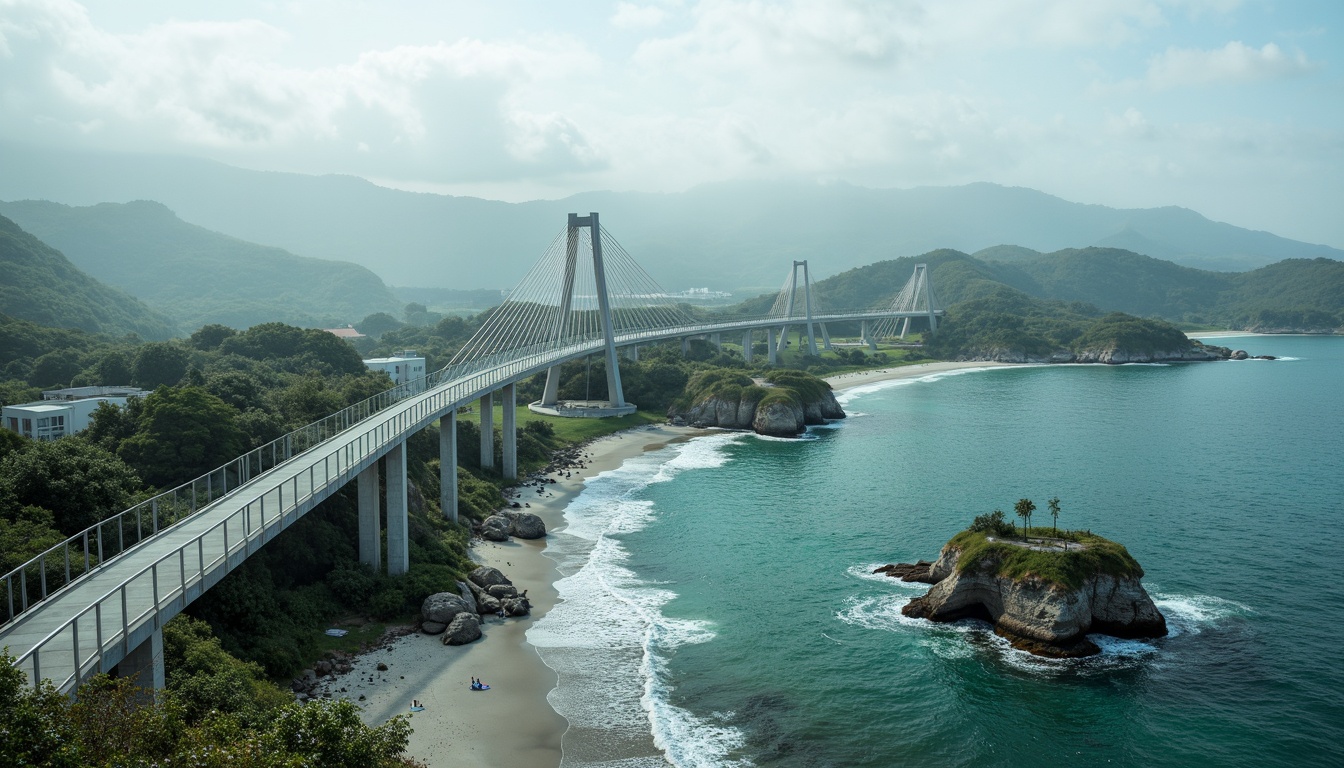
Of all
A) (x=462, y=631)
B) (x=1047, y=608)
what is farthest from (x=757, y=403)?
(x=462, y=631)

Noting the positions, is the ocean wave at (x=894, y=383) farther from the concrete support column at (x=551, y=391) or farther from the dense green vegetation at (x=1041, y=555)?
the dense green vegetation at (x=1041, y=555)

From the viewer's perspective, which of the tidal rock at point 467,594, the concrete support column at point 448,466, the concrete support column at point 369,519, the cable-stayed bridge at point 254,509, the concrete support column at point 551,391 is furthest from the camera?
the concrete support column at point 551,391

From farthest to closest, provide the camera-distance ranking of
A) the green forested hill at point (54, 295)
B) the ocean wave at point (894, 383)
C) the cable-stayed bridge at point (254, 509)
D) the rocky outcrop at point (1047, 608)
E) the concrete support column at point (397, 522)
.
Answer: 1. the green forested hill at point (54, 295)
2. the ocean wave at point (894, 383)
3. the concrete support column at point (397, 522)
4. the rocky outcrop at point (1047, 608)
5. the cable-stayed bridge at point (254, 509)

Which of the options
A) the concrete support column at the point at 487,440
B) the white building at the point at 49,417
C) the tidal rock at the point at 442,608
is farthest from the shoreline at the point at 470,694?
the white building at the point at 49,417

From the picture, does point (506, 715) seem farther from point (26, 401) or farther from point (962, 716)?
point (26, 401)

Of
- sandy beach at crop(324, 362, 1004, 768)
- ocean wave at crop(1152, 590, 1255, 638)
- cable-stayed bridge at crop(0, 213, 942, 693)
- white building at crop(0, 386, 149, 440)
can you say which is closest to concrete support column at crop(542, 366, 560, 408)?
cable-stayed bridge at crop(0, 213, 942, 693)
